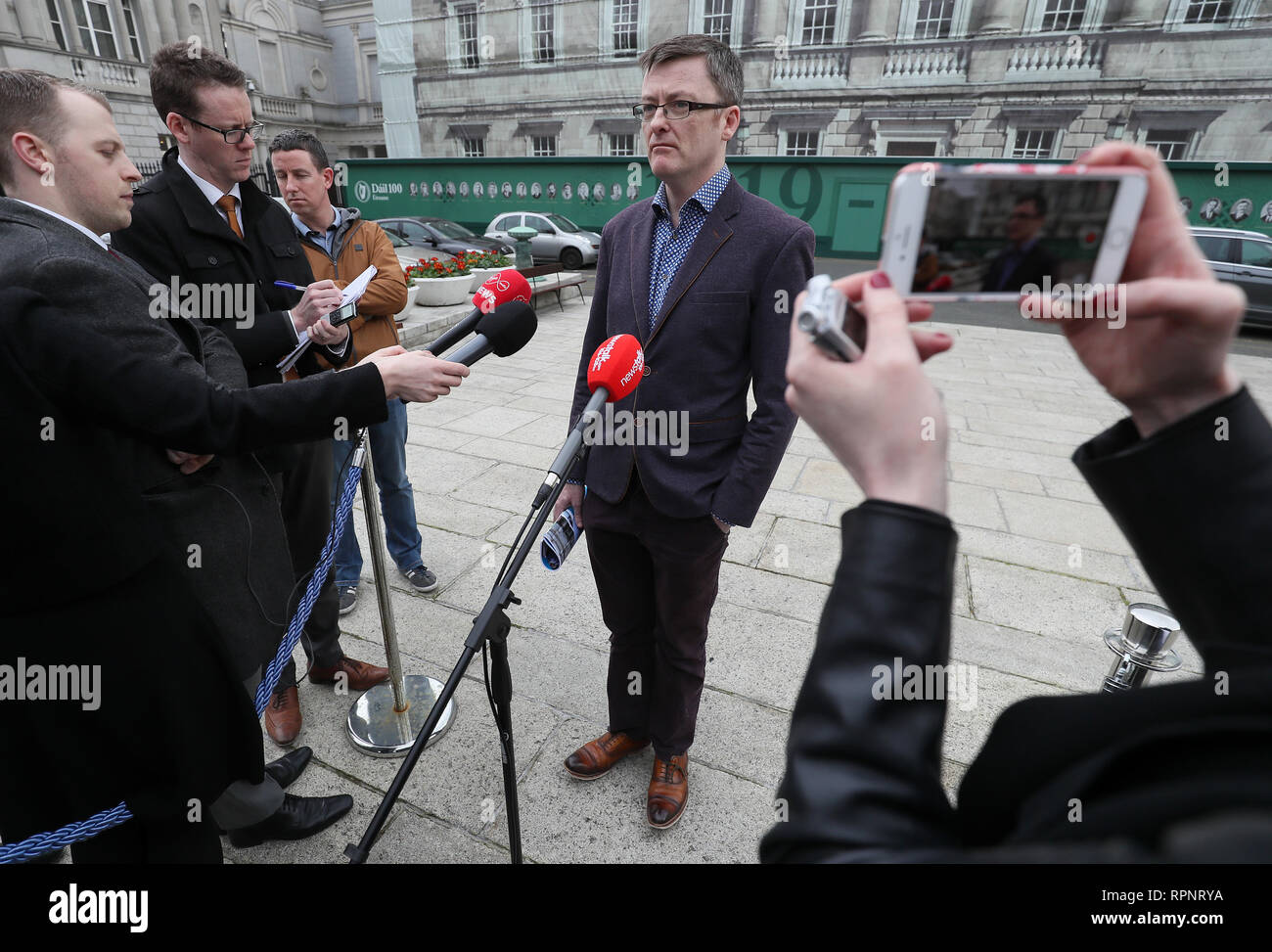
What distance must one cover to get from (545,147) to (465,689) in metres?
27.9

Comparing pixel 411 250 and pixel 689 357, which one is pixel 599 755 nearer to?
pixel 689 357

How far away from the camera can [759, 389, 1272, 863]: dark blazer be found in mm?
562

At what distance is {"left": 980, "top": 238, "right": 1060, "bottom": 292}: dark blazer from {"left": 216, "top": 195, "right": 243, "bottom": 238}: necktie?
2.80m

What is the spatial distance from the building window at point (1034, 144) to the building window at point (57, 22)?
34.1 meters

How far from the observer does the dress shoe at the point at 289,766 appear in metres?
2.38

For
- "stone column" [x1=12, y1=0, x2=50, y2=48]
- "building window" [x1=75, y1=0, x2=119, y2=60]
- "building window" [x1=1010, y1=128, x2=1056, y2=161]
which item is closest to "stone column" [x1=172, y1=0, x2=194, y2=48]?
"building window" [x1=75, y1=0, x2=119, y2=60]

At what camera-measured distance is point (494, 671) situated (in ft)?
4.87

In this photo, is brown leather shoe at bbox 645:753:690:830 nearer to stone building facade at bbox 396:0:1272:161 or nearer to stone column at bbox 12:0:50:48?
stone building facade at bbox 396:0:1272:161

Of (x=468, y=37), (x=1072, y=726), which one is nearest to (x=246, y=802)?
(x=1072, y=726)

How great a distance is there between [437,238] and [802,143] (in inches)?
569

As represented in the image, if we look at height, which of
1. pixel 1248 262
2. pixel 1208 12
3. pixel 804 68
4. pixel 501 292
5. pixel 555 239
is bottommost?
pixel 555 239

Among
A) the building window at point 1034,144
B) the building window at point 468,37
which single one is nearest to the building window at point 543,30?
the building window at point 468,37
